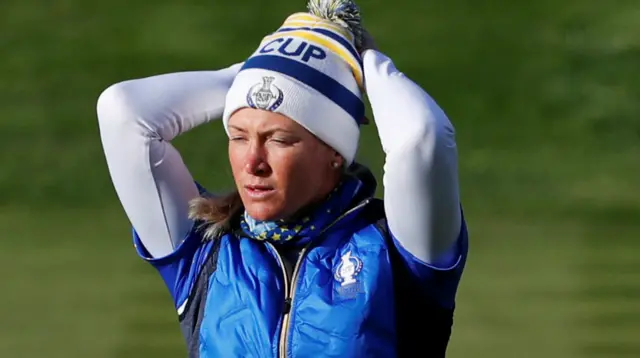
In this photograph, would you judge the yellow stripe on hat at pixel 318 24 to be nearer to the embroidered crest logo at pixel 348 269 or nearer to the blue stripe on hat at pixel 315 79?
the blue stripe on hat at pixel 315 79

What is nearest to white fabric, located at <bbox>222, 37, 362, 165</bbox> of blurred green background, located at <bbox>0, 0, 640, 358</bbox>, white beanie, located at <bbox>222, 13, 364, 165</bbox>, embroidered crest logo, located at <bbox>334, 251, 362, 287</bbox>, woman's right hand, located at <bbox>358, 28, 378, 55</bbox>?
white beanie, located at <bbox>222, 13, 364, 165</bbox>

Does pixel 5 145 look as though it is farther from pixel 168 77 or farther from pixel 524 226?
pixel 168 77

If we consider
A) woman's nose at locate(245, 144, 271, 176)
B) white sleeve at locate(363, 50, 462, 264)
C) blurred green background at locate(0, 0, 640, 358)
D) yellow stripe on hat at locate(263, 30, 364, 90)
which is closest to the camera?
white sleeve at locate(363, 50, 462, 264)

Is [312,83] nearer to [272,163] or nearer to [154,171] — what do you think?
[272,163]

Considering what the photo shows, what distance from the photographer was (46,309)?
6.25 m

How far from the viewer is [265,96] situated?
8.50 feet

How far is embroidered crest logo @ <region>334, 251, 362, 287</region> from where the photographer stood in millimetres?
2525

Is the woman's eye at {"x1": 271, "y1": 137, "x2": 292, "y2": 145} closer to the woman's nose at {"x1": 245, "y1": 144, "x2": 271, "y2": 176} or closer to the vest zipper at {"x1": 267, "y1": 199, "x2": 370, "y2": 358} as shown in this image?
the woman's nose at {"x1": 245, "y1": 144, "x2": 271, "y2": 176}

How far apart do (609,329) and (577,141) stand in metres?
3.29

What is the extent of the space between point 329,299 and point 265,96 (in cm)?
41

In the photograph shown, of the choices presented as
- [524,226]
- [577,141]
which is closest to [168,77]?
[524,226]

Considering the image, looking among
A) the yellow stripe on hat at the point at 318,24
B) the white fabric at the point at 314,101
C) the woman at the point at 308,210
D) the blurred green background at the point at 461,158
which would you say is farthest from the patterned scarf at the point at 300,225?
the blurred green background at the point at 461,158

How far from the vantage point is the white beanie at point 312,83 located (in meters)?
2.60

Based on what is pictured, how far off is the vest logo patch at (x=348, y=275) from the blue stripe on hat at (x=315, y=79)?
30 cm
